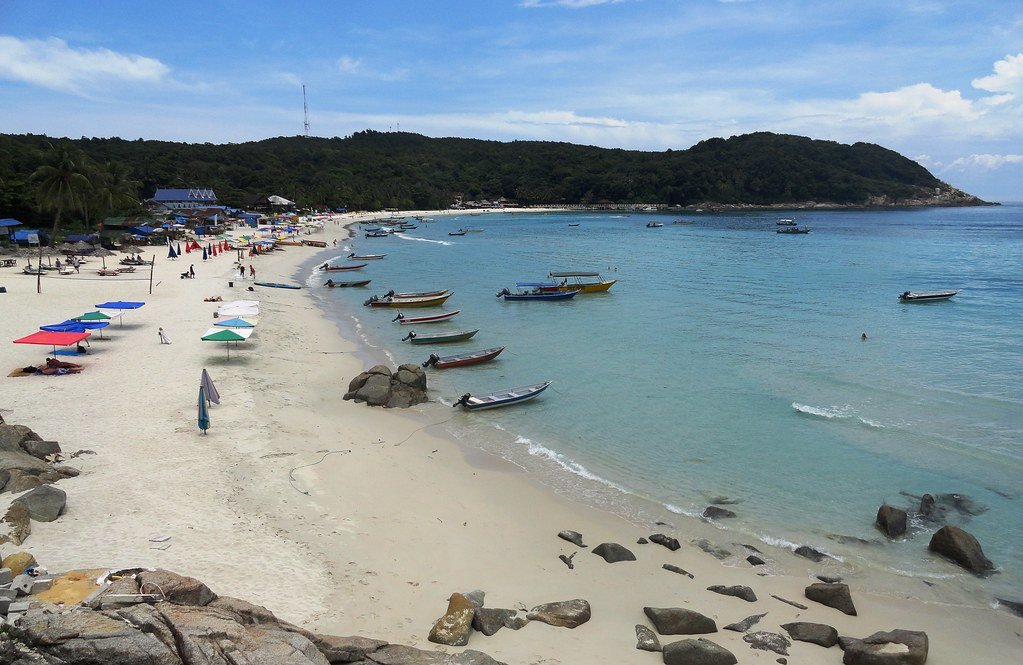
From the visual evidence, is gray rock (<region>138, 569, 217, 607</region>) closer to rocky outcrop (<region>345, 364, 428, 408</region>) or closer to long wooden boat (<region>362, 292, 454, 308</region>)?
rocky outcrop (<region>345, 364, 428, 408</region>)

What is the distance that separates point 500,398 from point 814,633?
39.8 ft

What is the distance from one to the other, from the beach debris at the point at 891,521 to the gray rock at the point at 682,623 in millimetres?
5917

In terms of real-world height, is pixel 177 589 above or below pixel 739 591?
above

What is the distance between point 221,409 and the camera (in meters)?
17.4

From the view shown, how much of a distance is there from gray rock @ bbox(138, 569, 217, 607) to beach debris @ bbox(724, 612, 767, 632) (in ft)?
24.6

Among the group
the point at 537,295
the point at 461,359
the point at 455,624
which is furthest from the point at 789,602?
the point at 537,295

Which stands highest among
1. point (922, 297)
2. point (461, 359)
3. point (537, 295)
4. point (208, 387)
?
point (922, 297)

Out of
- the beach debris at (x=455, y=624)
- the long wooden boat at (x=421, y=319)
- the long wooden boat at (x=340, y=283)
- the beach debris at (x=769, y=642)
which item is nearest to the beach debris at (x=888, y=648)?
the beach debris at (x=769, y=642)

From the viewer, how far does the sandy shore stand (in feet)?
Result: 30.1

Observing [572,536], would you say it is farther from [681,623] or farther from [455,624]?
[455,624]

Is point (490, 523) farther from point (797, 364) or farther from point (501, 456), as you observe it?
point (797, 364)

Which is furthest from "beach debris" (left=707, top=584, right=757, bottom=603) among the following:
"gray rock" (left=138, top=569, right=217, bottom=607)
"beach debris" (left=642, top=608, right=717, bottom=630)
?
"gray rock" (left=138, top=569, right=217, bottom=607)

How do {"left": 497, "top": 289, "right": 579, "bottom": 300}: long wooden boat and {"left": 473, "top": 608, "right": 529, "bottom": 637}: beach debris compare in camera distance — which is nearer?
{"left": 473, "top": 608, "right": 529, "bottom": 637}: beach debris

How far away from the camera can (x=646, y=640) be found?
8836 millimetres
